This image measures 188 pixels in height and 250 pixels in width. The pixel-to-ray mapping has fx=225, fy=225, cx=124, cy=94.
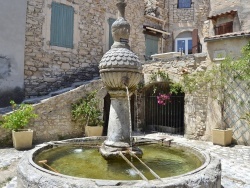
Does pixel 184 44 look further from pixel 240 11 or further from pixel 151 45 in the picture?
pixel 240 11

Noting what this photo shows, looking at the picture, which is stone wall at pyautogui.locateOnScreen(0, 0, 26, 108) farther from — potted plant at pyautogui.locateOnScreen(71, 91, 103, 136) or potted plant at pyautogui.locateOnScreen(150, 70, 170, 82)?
potted plant at pyautogui.locateOnScreen(150, 70, 170, 82)

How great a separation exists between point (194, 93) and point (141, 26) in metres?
6.44

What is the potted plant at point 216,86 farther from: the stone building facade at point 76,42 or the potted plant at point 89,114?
the stone building facade at point 76,42

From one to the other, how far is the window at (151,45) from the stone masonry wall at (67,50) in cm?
105

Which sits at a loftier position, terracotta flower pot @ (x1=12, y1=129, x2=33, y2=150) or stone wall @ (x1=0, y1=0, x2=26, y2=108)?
stone wall @ (x1=0, y1=0, x2=26, y2=108)

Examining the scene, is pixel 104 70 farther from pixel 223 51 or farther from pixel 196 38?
pixel 196 38

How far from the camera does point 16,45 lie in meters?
8.50

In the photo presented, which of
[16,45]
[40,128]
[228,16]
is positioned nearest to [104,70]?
[40,128]

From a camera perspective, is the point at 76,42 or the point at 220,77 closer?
the point at 220,77

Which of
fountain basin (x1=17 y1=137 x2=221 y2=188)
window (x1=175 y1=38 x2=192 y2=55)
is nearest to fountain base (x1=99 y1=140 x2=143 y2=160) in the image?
fountain basin (x1=17 y1=137 x2=221 y2=188)

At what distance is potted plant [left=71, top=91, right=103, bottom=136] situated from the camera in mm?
8406

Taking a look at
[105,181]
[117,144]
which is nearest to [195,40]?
[117,144]

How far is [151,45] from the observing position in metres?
14.3

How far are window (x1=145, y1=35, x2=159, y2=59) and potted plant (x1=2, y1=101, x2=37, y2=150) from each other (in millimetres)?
8776
